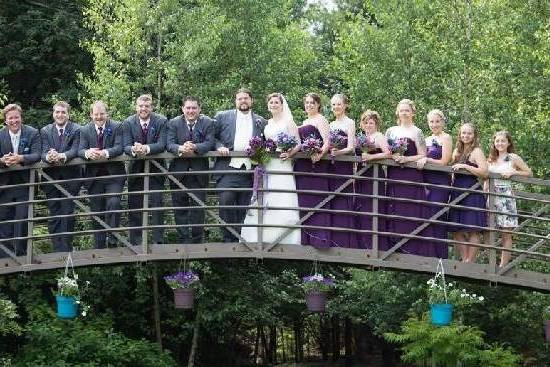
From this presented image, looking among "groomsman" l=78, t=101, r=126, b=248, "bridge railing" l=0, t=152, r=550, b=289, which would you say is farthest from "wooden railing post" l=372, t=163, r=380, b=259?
"groomsman" l=78, t=101, r=126, b=248

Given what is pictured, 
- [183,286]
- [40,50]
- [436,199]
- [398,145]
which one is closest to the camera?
[398,145]

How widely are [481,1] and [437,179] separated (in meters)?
9.29

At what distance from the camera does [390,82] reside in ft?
68.7

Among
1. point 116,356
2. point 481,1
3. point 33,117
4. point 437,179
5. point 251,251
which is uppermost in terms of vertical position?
point 481,1

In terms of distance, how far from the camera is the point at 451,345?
17109mm

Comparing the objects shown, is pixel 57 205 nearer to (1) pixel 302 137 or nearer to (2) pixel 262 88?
(1) pixel 302 137

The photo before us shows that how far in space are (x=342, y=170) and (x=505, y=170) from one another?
5.80 feet

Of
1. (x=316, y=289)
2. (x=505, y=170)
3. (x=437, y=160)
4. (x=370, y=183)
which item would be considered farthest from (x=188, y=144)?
(x=505, y=170)

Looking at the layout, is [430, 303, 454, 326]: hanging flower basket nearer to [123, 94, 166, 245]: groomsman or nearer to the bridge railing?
the bridge railing

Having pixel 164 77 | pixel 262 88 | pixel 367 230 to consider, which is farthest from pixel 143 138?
pixel 262 88

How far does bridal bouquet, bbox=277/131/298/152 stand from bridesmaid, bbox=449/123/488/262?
173 centimetres

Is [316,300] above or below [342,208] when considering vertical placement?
below

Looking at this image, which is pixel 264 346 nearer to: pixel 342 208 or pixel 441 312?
pixel 342 208

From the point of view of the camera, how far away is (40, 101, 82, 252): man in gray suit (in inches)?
488
